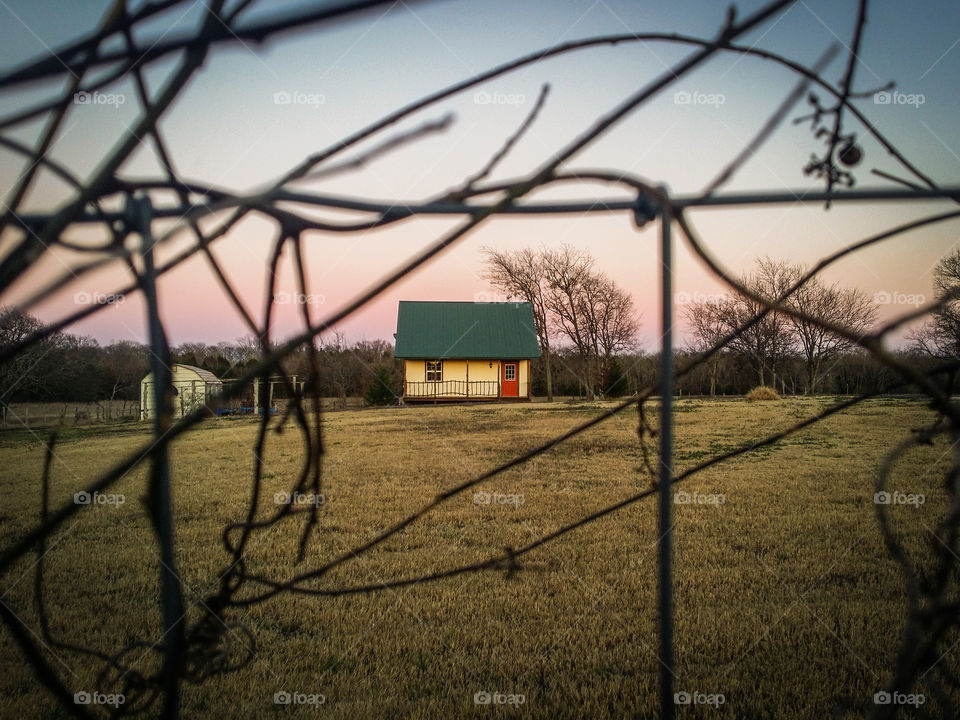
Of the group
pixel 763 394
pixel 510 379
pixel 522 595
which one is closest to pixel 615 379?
pixel 522 595

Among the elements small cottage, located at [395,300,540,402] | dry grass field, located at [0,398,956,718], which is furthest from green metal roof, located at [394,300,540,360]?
dry grass field, located at [0,398,956,718]

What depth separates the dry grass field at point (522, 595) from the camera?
170cm

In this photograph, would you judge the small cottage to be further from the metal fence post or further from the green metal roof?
the metal fence post

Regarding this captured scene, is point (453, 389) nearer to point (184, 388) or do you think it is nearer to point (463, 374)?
point (463, 374)

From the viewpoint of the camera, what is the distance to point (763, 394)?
12.0m

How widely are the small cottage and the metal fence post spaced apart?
12043mm

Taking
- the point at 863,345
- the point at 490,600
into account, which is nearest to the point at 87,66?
the point at 863,345

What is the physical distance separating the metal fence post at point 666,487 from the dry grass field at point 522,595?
117 mm

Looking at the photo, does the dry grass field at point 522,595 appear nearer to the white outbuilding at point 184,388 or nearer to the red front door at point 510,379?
the white outbuilding at point 184,388

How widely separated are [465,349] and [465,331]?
663 millimetres

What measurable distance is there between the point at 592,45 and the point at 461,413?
434 inches

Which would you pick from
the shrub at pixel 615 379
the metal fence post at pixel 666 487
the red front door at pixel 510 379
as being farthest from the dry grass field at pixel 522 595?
the red front door at pixel 510 379

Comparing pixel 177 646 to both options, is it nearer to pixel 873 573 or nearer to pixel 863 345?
pixel 863 345

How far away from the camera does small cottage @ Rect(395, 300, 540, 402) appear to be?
42.9ft
